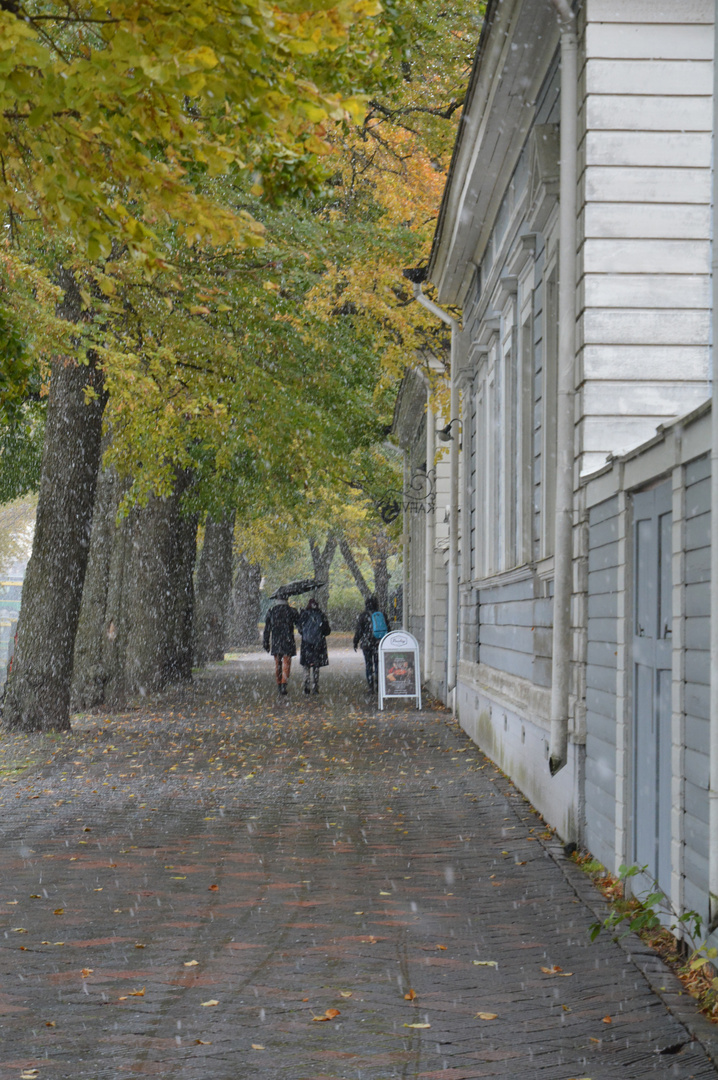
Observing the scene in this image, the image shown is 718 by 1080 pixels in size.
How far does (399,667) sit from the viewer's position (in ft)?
62.3

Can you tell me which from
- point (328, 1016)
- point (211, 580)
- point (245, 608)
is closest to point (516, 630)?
point (328, 1016)

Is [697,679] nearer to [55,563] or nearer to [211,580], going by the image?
[55,563]

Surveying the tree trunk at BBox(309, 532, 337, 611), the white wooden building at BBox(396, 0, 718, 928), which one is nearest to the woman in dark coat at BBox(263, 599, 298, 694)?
the white wooden building at BBox(396, 0, 718, 928)

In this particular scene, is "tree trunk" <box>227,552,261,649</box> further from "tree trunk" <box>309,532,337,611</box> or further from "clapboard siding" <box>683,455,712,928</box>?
"clapboard siding" <box>683,455,712,928</box>

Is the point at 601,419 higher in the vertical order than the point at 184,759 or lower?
higher

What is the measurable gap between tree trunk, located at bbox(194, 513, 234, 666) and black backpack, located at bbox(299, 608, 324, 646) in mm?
7668

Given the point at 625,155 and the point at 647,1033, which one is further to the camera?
the point at 625,155

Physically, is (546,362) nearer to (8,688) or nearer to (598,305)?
(598,305)

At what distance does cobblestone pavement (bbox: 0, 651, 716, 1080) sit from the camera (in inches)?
167

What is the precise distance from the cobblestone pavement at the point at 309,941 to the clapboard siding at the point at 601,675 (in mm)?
329

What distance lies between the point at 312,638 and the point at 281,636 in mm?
581

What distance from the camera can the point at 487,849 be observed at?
312 inches

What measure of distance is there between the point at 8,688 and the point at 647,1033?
40.0ft

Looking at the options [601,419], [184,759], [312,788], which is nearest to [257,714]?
[184,759]
